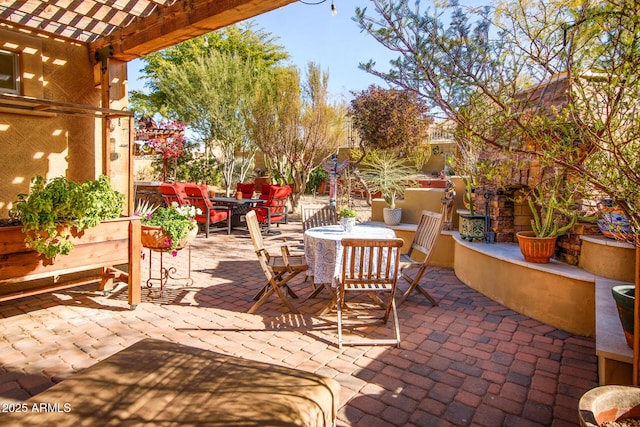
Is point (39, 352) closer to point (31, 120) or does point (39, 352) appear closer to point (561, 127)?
point (31, 120)

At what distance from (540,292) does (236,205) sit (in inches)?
269

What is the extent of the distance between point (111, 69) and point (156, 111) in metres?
14.9

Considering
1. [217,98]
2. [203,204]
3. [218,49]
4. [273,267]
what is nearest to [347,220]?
[273,267]

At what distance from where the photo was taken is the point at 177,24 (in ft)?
12.2

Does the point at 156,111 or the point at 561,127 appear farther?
the point at 156,111

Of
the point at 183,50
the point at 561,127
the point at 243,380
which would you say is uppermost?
the point at 183,50

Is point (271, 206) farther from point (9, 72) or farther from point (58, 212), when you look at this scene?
point (58, 212)

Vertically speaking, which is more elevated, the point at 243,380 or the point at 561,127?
the point at 561,127

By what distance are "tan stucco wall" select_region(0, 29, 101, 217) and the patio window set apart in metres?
0.06

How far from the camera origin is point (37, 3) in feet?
12.6

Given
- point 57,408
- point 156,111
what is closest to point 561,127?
point 57,408

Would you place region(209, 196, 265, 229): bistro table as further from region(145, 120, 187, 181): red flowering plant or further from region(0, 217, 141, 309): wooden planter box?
region(0, 217, 141, 309): wooden planter box

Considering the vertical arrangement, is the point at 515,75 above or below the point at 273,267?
above

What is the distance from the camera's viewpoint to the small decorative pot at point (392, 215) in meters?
7.06
